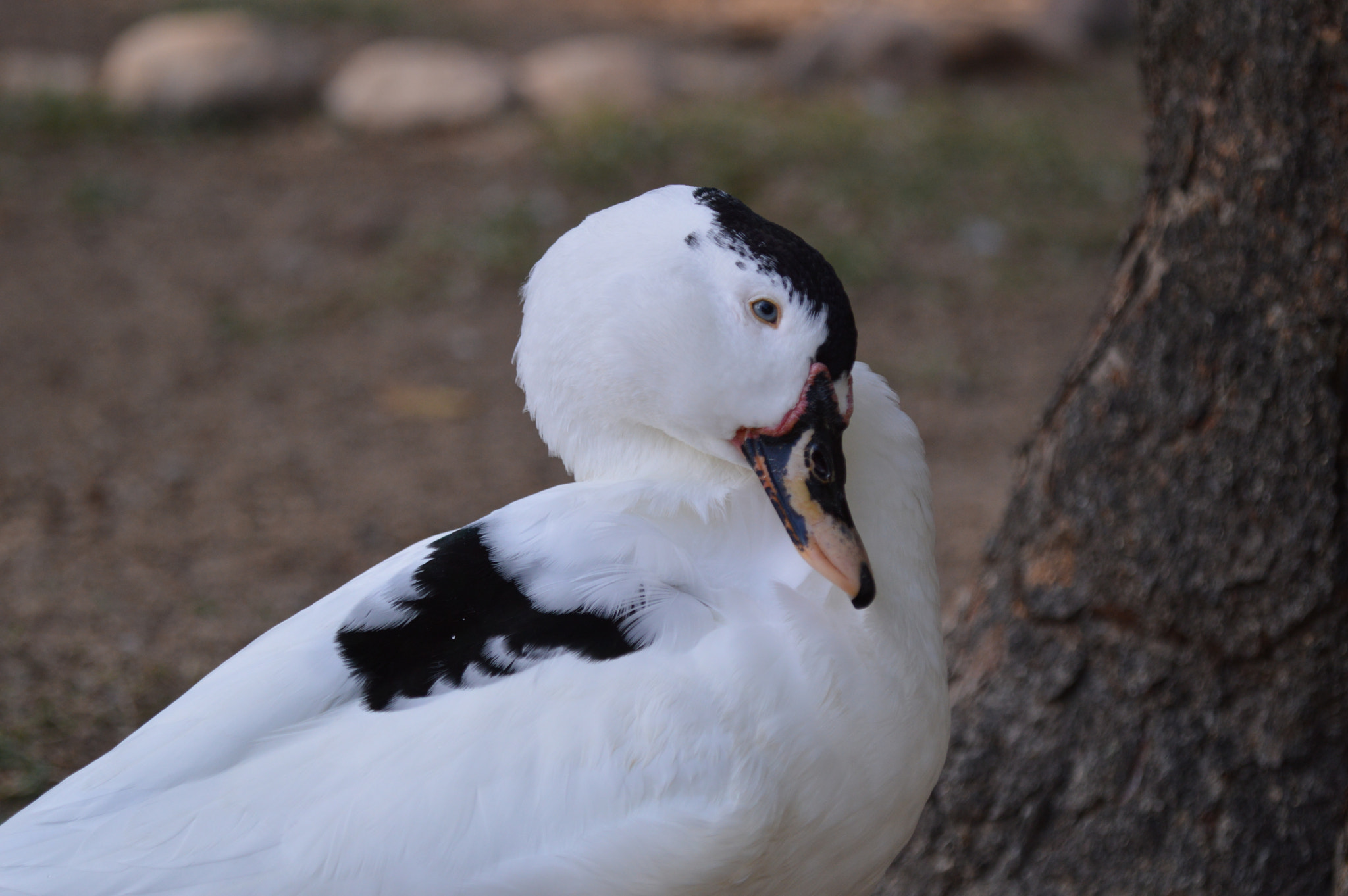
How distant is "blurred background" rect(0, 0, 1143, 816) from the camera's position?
3312mm

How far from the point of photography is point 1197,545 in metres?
1.81

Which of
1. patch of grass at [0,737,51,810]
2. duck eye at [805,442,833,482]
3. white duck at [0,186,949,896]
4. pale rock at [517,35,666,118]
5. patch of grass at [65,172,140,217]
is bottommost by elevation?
patch of grass at [0,737,51,810]

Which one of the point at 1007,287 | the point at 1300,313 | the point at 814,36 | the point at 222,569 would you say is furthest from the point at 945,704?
the point at 814,36

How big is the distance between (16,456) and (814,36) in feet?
16.1

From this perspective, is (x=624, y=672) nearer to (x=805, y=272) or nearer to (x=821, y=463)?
(x=821, y=463)

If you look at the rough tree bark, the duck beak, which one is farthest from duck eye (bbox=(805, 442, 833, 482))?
the rough tree bark

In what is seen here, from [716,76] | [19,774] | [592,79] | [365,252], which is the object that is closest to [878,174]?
[592,79]

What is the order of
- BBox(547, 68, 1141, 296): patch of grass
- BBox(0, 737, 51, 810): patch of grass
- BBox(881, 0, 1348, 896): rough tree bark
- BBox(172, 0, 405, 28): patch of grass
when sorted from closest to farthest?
BBox(881, 0, 1348, 896): rough tree bark → BBox(0, 737, 51, 810): patch of grass → BBox(547, 68, 1141, 296): patch of grass → BBox(172, 0, 405, 28): patch of grass

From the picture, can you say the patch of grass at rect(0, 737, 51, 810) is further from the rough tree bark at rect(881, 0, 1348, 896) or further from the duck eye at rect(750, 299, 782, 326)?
the duck eye at rect(750, 299, 782, 326)

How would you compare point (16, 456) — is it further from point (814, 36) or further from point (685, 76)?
point (814, 36)

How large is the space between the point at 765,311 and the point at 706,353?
0.08 meters

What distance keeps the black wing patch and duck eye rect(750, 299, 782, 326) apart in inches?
14.6

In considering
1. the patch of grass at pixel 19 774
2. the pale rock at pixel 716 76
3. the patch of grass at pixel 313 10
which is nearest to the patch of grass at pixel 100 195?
the patch of grass at pixel 313 10

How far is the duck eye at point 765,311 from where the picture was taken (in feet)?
4.82
